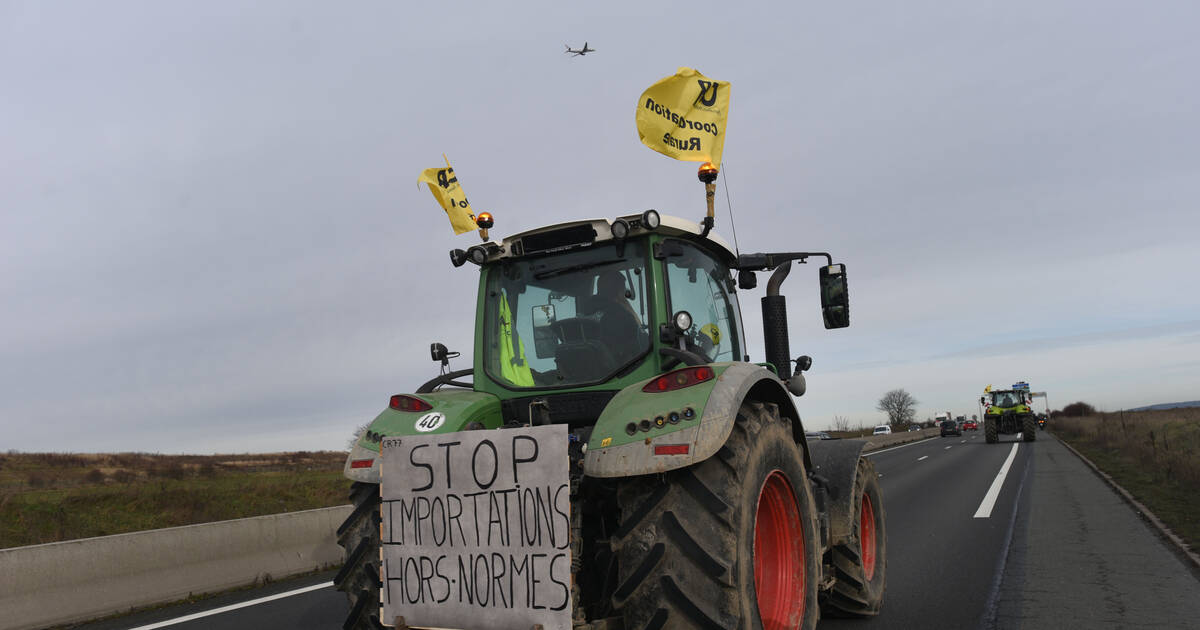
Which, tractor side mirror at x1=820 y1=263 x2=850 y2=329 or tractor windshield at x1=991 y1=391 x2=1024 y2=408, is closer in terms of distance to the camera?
tractor side mirror at x1=820 y1=263 x2=850 y2=329

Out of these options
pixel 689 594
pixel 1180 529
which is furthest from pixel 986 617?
pixel 1180 529

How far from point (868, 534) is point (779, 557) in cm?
210

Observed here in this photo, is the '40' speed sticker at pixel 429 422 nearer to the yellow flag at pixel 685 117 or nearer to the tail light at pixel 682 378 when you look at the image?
the tail light at pixel 682 378

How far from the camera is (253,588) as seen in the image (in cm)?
790

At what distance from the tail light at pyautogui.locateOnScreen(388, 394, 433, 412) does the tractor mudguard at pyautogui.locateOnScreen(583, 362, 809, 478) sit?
1.17 metres

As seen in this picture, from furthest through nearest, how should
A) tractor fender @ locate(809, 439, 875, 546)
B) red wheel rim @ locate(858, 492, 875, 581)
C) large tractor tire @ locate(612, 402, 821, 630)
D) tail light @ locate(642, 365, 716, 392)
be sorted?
red wheel rim @ locate(858, 492, 875, 581) → tractor fender @ locate(809, 439, 875, 546) → tail light @ locate(642, 365, 716, 392) → large tractor tire @ locate(612, 402, 821, 630)

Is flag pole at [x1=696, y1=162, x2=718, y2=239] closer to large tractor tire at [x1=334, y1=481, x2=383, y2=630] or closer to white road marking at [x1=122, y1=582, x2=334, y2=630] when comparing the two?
large tractor tire at [x1=334, y1=481, x2=383, y2=630]

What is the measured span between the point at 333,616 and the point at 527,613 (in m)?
3.76

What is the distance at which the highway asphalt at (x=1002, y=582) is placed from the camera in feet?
19.1

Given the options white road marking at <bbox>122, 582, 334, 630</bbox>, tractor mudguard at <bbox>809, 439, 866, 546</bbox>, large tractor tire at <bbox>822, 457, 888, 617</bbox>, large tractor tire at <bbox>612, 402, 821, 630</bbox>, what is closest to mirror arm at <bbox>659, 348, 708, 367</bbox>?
large tractor tire at <bbox>612, 402, 821, 630</bbox>

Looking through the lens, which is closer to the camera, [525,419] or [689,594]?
[689,594]

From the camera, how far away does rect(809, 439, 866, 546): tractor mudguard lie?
5152 mm

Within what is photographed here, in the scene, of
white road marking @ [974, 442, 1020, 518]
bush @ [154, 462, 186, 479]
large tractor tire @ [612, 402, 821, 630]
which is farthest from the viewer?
bush @ [154, 462, 186, 479]

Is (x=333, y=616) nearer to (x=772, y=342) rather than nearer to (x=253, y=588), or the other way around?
(x=253, y=588)
